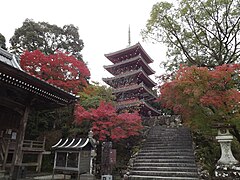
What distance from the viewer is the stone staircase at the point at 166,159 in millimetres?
8004

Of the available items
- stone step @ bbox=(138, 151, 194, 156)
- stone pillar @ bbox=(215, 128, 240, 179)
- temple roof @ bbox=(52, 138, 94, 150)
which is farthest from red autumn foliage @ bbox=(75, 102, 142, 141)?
stone pillar @ bbox=(215, 128, 240, 179)

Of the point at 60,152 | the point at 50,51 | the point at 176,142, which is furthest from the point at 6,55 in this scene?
the point at 50,51

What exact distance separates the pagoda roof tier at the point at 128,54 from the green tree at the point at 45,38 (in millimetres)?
4203

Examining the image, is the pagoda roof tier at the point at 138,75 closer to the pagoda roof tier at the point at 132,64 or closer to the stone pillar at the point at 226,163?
the pagoda roof tier at the point at 132,64

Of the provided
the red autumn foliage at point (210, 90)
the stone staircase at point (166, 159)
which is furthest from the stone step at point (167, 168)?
the red autumn foliage at point (210, 90)

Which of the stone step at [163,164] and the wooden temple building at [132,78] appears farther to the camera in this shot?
the wooden temple building at [132,78]

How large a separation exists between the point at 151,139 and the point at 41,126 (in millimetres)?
9175

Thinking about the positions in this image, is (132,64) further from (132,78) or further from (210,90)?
(210,90)

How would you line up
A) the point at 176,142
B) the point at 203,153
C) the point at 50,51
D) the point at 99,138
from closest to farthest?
the point at 203,153, the point at 99,138, the point at 176,142, the point at 50,51

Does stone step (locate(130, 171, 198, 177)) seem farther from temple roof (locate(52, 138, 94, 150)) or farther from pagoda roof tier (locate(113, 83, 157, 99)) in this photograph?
pagoda roof tier (locate(113, 83, 157, 99))

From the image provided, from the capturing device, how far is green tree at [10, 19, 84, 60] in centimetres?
2112

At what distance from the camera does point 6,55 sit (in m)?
8.70

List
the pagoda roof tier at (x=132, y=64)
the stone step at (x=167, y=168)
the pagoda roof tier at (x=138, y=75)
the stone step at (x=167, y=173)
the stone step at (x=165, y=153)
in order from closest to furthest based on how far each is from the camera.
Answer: the stone step at (x=167, y=173) < the stone step at (x=167, y=168) < the stone step at (x=165, y=153) < the pagoda roof tier at (x=138, y=75) < the pagoda roof tier at (x=132, y=64)

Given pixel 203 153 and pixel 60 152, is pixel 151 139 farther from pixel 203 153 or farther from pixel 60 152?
pixel 60 152
